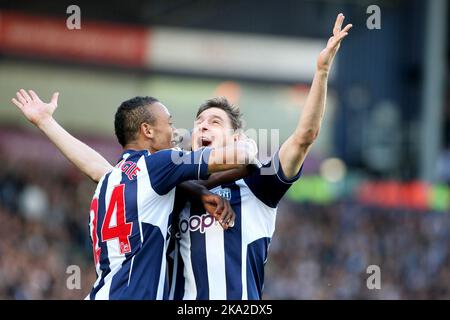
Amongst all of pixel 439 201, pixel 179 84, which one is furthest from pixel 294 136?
pixel 179 84

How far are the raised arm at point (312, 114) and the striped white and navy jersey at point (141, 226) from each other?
21.4 inches

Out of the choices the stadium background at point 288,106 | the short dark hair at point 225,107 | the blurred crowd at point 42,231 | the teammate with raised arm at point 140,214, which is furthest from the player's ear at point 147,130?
the stadium background at point 288,106

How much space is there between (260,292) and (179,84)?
115ft

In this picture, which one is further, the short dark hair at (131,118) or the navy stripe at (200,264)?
the short dark hair at (131,118)

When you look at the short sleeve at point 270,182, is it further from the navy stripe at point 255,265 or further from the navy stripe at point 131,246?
the navy stripe at point 131,246

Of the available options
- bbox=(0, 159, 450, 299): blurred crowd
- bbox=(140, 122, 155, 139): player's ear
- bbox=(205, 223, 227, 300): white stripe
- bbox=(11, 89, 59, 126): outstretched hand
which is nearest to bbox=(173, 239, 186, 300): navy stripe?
bbox=(205, 223, 227, 300): white stripe

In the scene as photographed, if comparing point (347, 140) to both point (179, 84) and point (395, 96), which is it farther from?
point (179, 84)

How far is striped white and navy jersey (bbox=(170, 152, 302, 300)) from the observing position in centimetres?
641

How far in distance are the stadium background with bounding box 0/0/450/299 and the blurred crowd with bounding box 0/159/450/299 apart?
62 mm

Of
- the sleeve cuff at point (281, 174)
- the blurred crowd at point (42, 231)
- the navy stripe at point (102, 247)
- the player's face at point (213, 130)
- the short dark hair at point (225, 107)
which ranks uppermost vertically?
the short dark hair at point (225, 107)

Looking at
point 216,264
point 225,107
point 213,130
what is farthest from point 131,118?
point 216,264

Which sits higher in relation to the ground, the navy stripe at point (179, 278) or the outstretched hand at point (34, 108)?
the outstretched hand at point (34, 108)

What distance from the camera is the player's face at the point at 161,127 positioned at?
6.70 meters

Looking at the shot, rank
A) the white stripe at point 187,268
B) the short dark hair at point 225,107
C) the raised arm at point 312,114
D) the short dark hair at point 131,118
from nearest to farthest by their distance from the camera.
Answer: the raised arm at point 312,114, the white stripe at point 187,268, the short dark hair at point 131,118, the short dark hair at point 225,107
